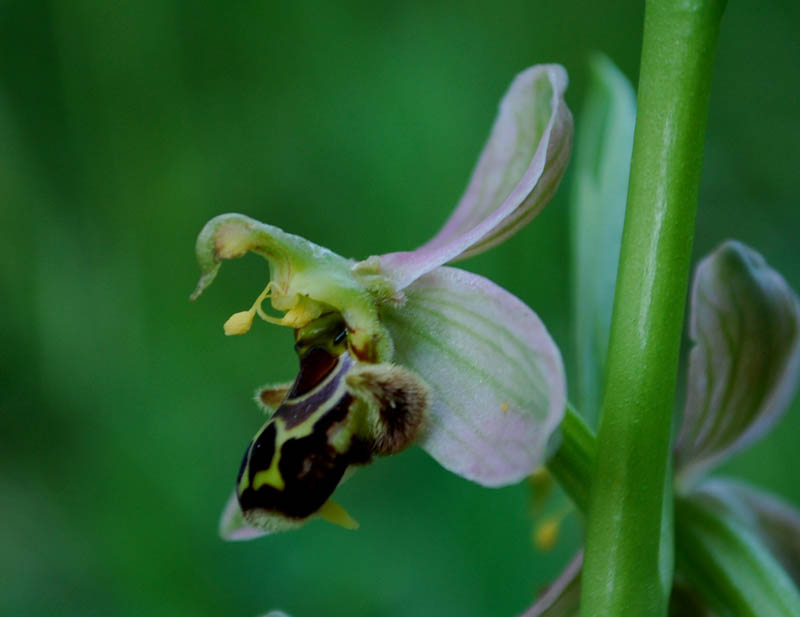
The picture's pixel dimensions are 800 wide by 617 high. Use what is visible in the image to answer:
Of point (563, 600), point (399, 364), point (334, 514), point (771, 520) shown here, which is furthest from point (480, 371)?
point (771, 520)

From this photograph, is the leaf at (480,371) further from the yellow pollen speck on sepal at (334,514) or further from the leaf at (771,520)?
the leaf at (771,520)

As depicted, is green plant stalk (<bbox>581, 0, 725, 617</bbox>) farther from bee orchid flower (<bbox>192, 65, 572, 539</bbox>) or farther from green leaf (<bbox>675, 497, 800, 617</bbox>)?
green leaf (<bbox>675, 497, 800, 617</bbox>)

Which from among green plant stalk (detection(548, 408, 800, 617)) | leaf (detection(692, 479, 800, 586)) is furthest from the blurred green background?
green plant stalk (detection(548, 408, 800, 617))

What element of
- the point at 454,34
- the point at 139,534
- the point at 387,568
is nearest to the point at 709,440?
the point at 387,568

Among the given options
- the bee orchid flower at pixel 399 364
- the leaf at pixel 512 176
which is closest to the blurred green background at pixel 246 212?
the leaf at pixel 512 176

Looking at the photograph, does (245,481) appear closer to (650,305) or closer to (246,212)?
(650,305)

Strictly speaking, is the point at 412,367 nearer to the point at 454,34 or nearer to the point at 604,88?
the point at 604,88

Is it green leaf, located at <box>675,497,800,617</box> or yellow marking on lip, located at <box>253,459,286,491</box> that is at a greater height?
yellow marking on lip, located at <box>253,459,286,491</box>
